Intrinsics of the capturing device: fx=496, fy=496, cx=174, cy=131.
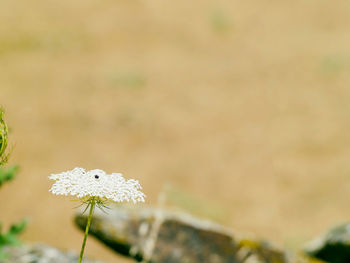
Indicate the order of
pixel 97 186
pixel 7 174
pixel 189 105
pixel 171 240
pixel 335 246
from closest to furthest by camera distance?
pixel 97 186 < pixel 7 174 < pixel 171 240 < pixel 335 246 < pixel 189 105

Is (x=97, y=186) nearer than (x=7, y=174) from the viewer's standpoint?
Yes

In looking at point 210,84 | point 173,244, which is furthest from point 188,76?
point 173,244

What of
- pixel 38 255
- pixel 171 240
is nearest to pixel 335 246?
pixel 171 240

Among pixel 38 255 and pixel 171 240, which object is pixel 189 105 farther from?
pixel 38 255

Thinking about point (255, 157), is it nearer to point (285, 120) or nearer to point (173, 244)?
point (285, 120)

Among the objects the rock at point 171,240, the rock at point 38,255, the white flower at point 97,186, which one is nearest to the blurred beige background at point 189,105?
the rock at point 171,240

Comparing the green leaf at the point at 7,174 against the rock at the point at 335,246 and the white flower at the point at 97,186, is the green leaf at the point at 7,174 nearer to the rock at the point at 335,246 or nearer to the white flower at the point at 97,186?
the white flower at the point at 97,186
